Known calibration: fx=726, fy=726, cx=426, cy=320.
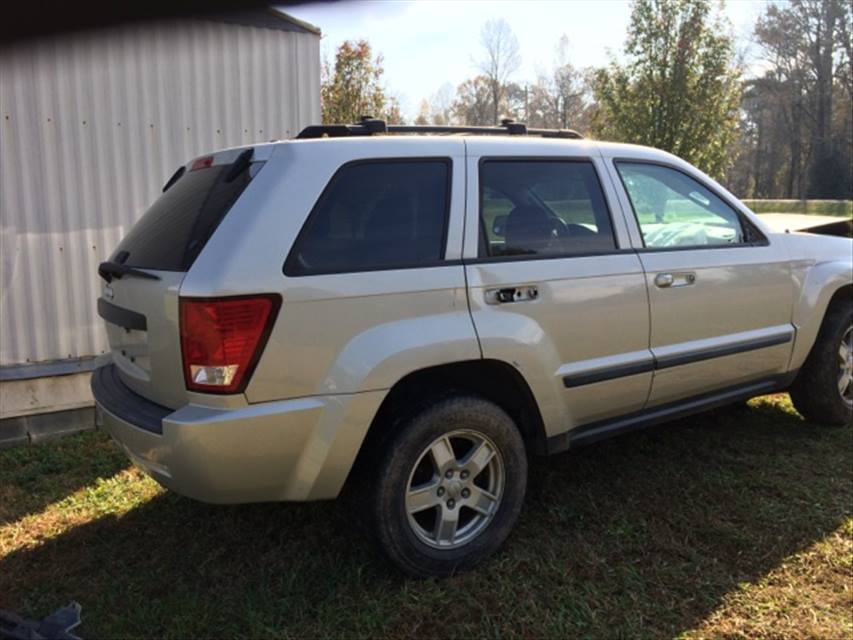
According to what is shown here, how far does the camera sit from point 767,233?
13.9 feet

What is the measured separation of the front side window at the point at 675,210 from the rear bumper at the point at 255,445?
1.84 meters

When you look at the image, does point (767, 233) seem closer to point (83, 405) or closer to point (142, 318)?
point (142, 318)

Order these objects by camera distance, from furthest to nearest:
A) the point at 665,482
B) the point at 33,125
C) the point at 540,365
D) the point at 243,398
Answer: the point at 33,125 < the point at 665,482 < the point at 540,365 < the point at 243,398

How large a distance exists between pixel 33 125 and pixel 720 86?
18.5 metres

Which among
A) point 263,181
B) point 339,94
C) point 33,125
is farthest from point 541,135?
point 339,94

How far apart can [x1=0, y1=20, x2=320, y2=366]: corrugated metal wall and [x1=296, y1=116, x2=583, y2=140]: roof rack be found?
5.69 feet

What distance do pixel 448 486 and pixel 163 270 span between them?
145 centimetres

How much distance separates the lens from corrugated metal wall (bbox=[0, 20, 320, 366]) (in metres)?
4.81

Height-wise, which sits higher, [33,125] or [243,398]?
[33,125]

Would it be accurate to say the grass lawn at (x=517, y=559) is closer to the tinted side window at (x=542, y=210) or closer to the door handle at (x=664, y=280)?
Result: the door handle at (x=664, y=280)

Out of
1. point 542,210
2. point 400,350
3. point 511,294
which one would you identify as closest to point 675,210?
point 542,210

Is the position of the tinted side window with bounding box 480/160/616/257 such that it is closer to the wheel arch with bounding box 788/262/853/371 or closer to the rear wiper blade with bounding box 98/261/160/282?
the rear wiper blade with bounding box 98/261/160/282

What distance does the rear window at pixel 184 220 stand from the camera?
2742 millimetres

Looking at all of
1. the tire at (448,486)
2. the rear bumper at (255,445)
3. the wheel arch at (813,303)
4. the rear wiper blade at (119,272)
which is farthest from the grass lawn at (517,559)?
the rear wiper blade at (119,272)
